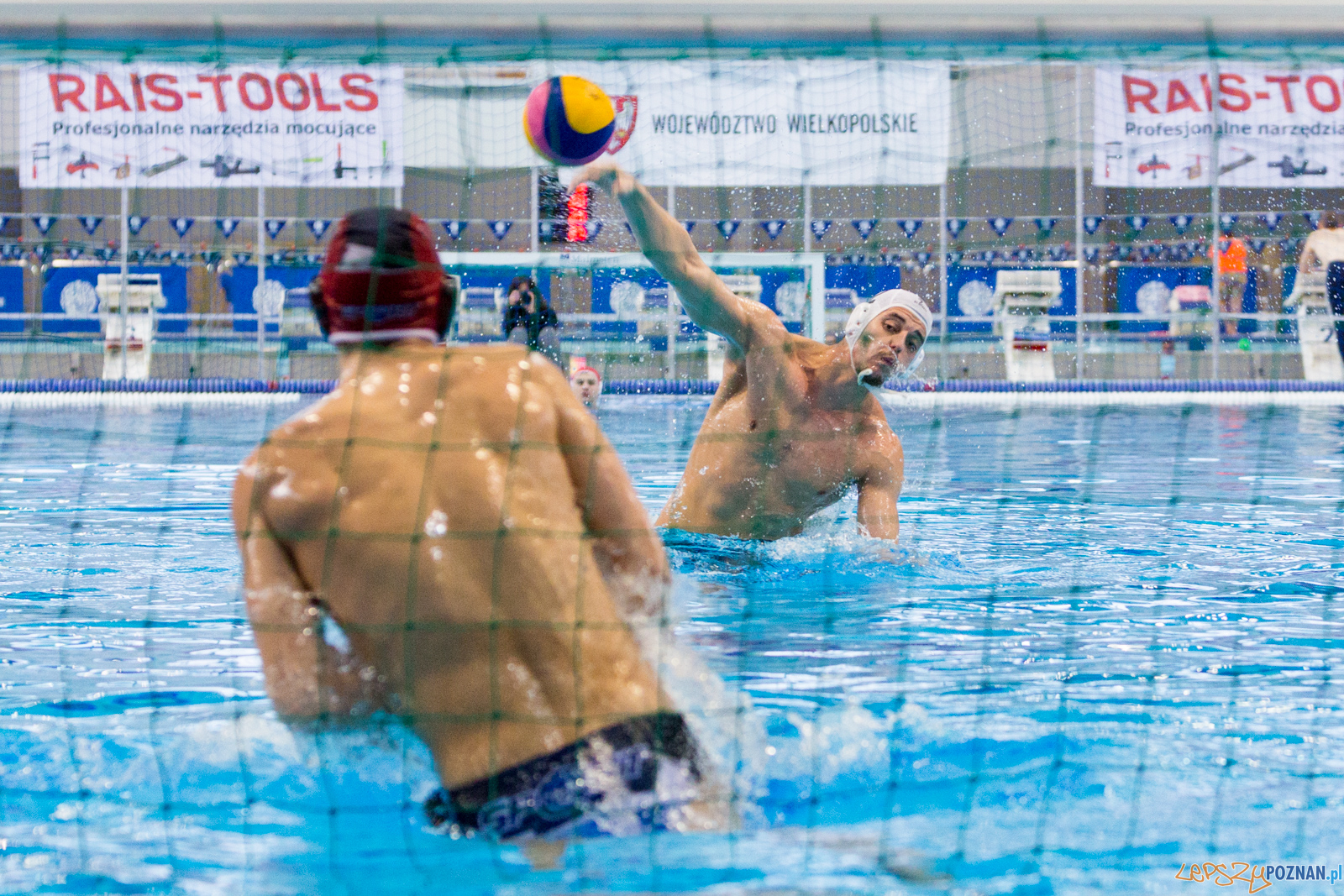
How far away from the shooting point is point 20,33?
2.79m

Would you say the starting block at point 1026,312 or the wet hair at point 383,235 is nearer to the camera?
the wet hair at point 383,235

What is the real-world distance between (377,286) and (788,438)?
2.75 m

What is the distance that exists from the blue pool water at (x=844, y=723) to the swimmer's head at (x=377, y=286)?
725 mm

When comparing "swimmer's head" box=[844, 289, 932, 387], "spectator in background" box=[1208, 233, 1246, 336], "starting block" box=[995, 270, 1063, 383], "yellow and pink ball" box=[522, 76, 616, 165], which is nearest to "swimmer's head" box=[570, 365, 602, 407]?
"starting block" box=[995, 270, 1063, 383]

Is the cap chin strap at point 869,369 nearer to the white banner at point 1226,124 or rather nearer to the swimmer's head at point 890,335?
the swimmer's head at point 890,335

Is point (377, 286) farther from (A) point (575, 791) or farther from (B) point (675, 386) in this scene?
(B) point (675, 386)

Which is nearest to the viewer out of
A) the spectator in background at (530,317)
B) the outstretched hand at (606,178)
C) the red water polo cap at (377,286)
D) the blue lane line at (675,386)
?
the red water polo cap at (377,286)

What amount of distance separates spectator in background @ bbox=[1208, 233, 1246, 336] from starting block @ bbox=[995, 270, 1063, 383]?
1.89 metres

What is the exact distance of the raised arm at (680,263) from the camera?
3658 mm

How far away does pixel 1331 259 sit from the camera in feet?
43.6

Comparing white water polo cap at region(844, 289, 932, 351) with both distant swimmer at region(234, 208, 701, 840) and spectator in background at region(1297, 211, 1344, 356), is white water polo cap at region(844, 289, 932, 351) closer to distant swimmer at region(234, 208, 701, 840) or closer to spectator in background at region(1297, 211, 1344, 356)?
distant swimmer at region(234, 208, 701, 840)

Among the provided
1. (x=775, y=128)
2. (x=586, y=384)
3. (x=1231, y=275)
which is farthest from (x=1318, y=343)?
(x=586, y=384)

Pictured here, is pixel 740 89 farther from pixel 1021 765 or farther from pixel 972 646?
pixel 1021 765

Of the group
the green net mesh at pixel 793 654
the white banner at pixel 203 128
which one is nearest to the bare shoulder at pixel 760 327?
the green net mesh at pixel 793 654
